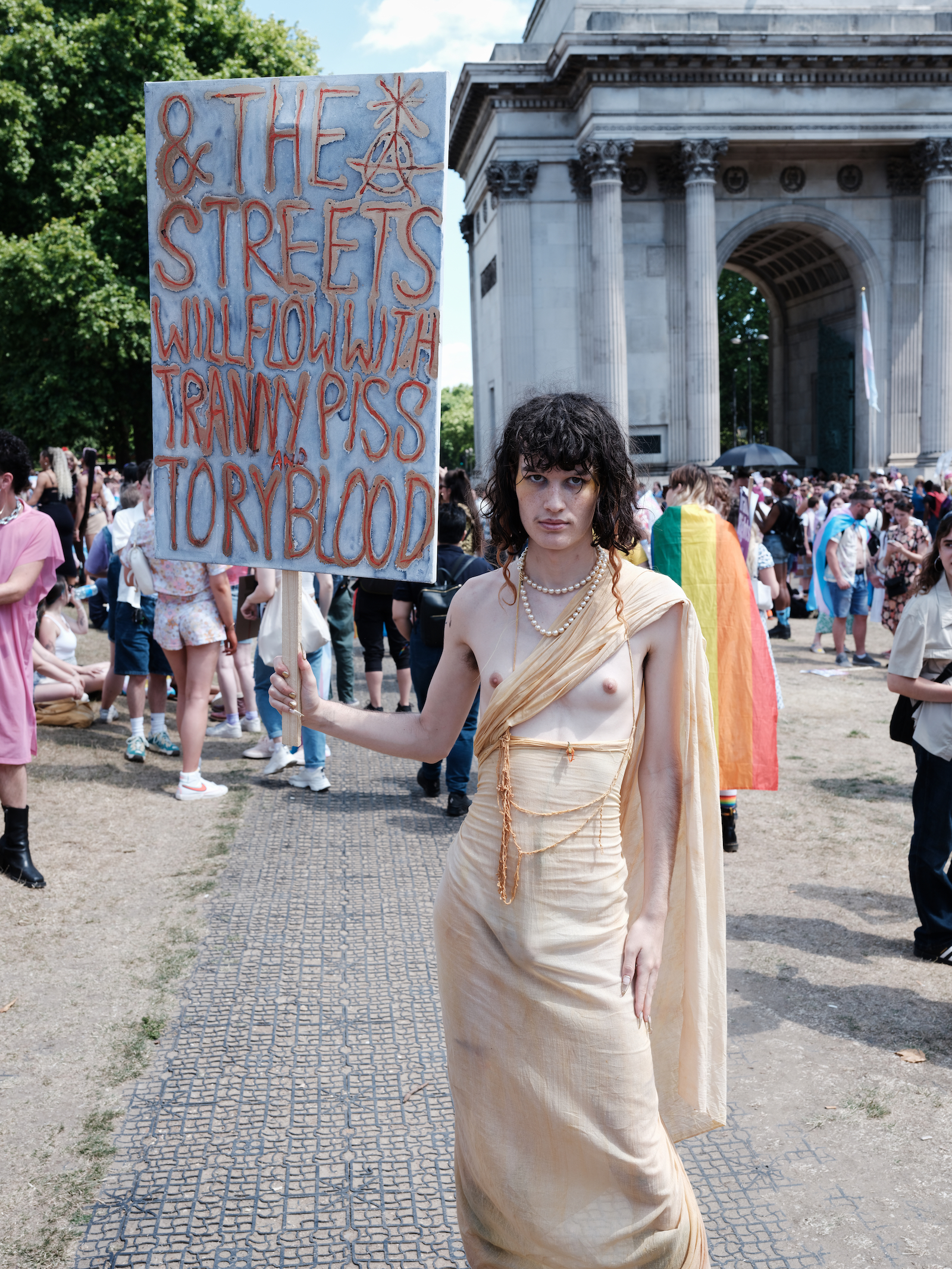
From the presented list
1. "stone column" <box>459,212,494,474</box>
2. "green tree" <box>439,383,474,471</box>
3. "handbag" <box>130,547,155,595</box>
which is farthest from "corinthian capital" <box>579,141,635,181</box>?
"green tree" <box>439,383,474,471</box>

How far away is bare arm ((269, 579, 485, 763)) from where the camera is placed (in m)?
2.84

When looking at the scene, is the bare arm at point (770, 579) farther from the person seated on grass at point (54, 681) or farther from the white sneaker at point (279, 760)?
the person seated on grass at point (54, 681)

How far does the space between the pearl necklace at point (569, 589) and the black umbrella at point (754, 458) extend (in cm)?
1742

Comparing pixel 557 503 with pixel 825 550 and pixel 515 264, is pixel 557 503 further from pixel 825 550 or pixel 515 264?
pixel 515 264

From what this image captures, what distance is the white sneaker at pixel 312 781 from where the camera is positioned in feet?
28.8

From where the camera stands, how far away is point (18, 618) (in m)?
6.25

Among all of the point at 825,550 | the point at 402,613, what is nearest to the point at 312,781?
the point at 402,613

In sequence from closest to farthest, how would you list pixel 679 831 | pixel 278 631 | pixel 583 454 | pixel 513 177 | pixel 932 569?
pixel 583 454, pixel 679 831, pixel 932 569, pixel 278 631, pixel 513 177

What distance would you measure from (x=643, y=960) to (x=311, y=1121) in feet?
6.57

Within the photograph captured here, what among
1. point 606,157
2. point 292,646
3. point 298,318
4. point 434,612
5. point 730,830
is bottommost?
point 730,830

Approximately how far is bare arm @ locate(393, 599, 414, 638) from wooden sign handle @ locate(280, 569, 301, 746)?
608 cm

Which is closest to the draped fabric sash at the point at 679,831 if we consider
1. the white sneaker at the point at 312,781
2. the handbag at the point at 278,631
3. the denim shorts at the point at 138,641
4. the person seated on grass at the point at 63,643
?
the handbag at the point at 278,631

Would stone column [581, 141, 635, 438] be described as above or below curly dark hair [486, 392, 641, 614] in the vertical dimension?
above

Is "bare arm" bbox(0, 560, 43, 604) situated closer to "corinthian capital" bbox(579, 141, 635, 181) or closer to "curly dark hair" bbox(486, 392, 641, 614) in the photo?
"curly dark hair" bbox(486, 392, 641, 614)
